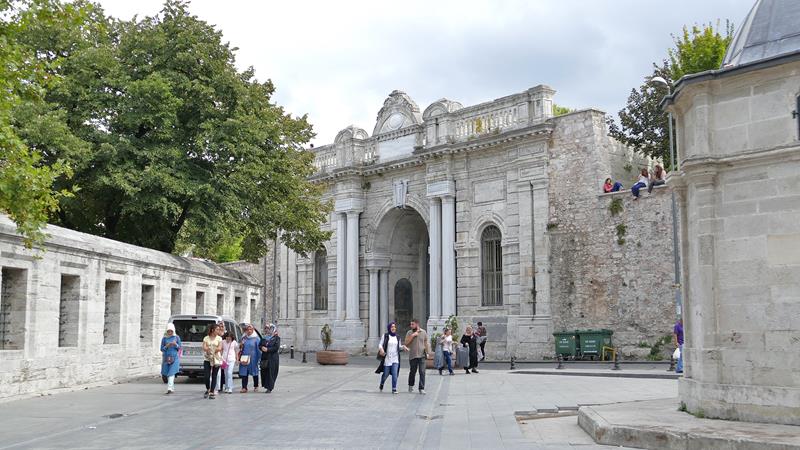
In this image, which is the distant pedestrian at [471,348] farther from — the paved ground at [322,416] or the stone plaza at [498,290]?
the paved ground at [322,416]

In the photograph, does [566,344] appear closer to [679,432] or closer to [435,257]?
[435,257]

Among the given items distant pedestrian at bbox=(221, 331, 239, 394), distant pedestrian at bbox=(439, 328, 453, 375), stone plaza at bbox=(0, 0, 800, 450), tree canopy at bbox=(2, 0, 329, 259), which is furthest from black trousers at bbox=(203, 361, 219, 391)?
distant pedestrian at bbox=(439, 328, 453, 375)

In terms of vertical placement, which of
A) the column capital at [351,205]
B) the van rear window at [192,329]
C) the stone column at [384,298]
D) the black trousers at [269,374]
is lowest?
the black trousers at [269,374]

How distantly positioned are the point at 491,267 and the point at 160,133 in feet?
50.3

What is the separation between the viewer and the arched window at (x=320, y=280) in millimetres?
42812

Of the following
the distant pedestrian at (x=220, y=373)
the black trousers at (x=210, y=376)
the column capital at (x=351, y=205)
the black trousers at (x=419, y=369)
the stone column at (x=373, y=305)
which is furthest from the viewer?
the column capital at (x=351, y=205)

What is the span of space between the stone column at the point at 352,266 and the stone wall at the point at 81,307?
14.0m

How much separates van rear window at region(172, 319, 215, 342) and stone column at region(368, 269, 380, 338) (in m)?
18.7

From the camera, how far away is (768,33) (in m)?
11.3

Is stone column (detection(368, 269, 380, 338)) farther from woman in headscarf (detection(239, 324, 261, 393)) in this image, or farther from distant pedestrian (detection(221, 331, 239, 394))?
distant pedestrian (detection(221, 331, 239, 394))

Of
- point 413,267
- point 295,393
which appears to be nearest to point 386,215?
point 413,267

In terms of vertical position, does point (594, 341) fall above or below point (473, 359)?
above

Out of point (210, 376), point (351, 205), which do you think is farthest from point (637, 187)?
point (210, 376)

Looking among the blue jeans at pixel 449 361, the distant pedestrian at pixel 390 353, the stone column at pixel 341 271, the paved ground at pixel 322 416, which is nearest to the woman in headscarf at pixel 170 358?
the paved ground at pixel 322 416
